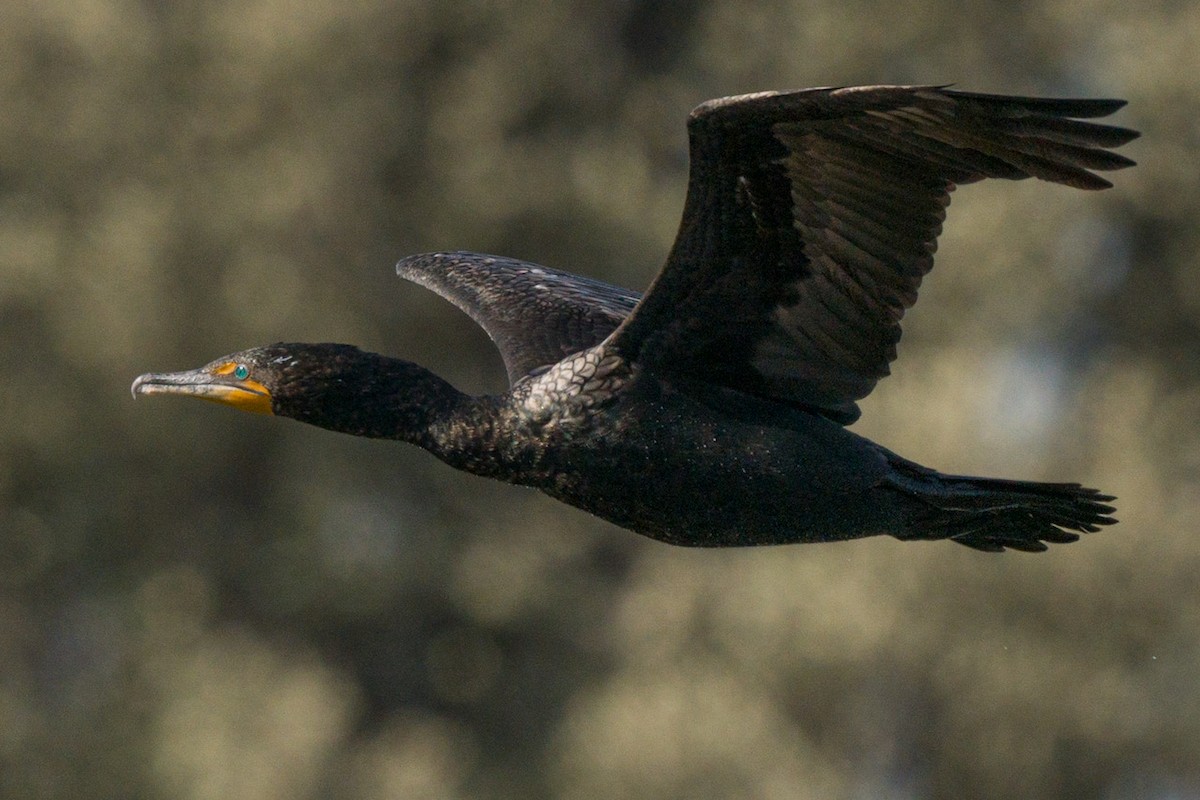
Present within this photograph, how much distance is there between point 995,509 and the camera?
263 inches

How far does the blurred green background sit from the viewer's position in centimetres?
Answer: 1897

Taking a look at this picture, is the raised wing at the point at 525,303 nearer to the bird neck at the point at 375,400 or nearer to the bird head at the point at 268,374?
the bird neck at the point at 375,400

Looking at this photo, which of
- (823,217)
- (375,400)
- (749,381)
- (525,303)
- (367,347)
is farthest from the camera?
(367,347)

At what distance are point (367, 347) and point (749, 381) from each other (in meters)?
14.1

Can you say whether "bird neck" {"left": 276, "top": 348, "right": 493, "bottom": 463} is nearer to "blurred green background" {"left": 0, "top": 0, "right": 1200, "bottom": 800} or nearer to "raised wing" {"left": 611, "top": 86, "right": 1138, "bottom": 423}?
"raised wing" {"left": 611, "top": 86, "right": 1138, "bottom": 423}

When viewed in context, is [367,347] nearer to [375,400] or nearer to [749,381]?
[375,400]

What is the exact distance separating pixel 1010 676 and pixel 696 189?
11.3 metres

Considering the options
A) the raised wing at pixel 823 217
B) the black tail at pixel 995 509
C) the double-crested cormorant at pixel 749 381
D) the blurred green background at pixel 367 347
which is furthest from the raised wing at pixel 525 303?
the blurred green background at pixel 367 347

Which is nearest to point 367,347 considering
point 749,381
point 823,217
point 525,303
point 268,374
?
point 525,303

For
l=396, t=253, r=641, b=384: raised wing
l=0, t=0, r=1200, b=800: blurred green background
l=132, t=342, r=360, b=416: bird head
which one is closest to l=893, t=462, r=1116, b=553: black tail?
l=396, t=253, r=641, b=384: raised wing

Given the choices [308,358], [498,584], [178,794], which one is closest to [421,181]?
[498,584]

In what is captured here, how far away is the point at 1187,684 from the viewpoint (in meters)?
17.3

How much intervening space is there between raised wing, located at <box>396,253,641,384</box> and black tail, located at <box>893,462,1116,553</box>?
1342mm

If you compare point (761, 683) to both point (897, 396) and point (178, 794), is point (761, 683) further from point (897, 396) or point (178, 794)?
point (178, 794)
